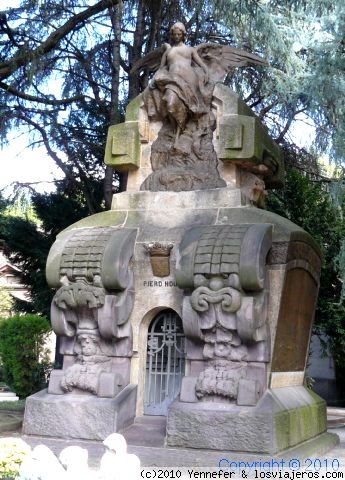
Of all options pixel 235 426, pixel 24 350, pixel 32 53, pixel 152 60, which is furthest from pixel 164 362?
pixel 24 350

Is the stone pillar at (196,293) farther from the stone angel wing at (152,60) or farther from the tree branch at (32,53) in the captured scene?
the tree branch at (32,53)

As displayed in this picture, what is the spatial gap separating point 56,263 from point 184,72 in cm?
291

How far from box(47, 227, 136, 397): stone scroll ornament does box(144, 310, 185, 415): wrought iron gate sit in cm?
38

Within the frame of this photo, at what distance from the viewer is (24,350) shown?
14852 mm

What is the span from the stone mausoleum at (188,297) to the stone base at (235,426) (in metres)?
0.01

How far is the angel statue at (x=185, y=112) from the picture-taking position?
354 inches

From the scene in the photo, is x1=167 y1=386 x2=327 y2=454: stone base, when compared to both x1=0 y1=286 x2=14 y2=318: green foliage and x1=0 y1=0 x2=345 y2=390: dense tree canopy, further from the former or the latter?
x1=0 y1=286 x2=14 y2=318: green foliage

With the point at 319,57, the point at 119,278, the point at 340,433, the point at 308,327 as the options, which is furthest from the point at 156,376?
the point at 319,57

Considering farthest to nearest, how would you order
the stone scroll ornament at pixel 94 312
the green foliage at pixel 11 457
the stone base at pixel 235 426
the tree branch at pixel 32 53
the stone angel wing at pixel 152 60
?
the tree branch at pixel 32 53
the stone angel wing at pixel 152 60
the stone scroll ornament at pixel 94 312
the stone base at pixel 235 426
the green foliage at pixel 11 457

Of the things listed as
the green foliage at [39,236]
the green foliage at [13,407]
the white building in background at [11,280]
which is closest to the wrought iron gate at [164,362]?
the green foliage at [13,407]

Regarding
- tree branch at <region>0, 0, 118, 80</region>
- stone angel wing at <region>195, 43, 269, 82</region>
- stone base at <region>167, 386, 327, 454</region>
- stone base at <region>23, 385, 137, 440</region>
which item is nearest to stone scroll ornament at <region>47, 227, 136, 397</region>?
stone base at <region>23, 385, 137, 440</region>

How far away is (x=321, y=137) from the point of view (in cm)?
1439

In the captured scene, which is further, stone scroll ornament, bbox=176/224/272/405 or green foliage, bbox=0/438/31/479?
stone scroll ornament, bbox=176/224/272/405

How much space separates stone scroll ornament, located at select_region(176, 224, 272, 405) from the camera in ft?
24.6
